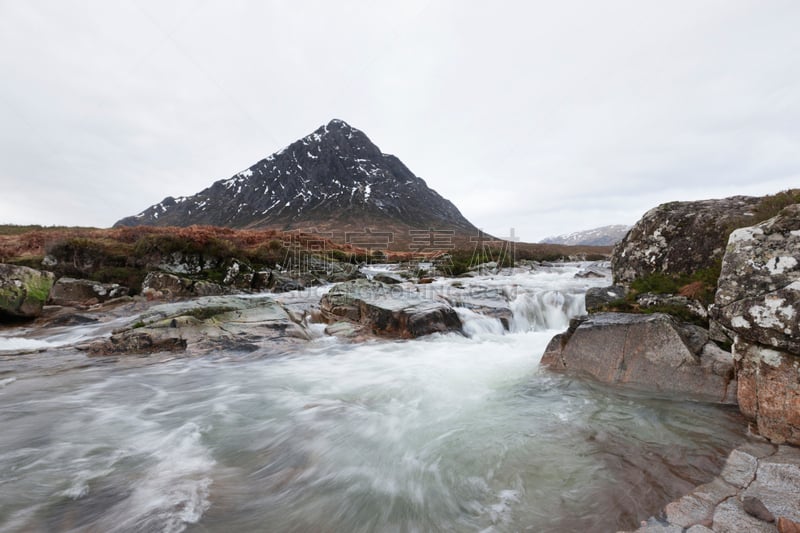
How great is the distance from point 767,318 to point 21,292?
17082mm

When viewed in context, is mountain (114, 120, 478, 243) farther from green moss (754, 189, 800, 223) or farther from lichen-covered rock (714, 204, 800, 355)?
lichen-covered rock (714, 204, 800, 355)

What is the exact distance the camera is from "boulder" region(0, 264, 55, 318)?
33.4 feet

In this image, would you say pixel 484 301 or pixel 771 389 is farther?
pixel 484 301

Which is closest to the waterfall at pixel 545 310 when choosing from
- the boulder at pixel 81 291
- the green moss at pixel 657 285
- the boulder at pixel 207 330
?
the green moss at pixel 657 285

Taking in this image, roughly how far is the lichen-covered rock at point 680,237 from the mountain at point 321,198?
299ft

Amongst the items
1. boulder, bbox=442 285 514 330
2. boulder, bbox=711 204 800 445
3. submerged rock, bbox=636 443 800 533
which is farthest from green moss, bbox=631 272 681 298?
submerged rock, bbox=636 443 800 533

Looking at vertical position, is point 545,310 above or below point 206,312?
below

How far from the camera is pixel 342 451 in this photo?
433 cm

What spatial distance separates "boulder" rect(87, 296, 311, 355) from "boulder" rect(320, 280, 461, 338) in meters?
1.61

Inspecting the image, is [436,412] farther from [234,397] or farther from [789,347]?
[789,347]

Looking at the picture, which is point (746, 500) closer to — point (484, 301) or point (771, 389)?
point (771, 389)

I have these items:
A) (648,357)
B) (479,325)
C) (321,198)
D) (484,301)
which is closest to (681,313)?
(648,357)

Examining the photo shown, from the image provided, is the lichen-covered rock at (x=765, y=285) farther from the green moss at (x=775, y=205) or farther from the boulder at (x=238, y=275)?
the boulder at (x=238, y=275)

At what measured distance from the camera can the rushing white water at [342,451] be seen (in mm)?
3137
